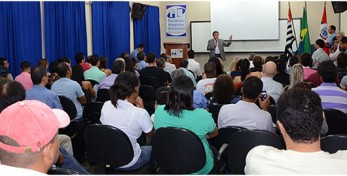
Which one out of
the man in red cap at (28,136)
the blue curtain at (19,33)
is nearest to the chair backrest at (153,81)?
the blue curtain at (19,33)

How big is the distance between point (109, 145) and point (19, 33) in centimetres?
507

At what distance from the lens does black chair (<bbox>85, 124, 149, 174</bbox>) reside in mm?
2959

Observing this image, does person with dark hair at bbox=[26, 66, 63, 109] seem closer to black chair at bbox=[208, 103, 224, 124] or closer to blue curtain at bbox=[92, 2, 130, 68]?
black chair at bbox=[208, 103, 224, 124]

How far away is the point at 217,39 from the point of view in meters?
11.9

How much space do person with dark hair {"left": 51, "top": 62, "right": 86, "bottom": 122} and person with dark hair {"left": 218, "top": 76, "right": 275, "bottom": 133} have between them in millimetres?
1951

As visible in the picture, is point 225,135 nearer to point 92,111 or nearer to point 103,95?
point 92,111

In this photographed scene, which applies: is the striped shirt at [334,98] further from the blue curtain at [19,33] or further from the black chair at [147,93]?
the blue curtain at [19,33]

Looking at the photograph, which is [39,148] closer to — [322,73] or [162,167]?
[162,167]

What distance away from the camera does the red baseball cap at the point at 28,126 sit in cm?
134

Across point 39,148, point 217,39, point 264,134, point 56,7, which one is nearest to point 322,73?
point 264,134

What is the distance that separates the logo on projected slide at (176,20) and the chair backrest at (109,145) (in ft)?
34.2

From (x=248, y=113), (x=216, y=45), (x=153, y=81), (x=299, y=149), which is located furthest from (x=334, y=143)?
(x=216, y=45)

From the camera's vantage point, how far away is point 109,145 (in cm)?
301

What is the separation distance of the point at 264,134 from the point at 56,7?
670 centimetres
